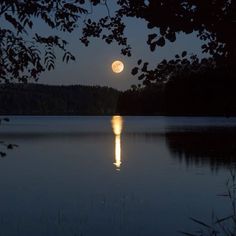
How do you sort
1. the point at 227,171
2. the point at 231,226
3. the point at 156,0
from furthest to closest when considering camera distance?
1. the point at 227,171
2. the point at 231,226
3. the point at 156,0

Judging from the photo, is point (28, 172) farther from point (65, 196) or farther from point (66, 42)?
point (66, 42)

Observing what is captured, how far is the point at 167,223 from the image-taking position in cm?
1789

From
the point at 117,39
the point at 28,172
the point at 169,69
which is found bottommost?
the point at 28,172

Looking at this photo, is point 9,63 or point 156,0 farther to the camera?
point 9,63

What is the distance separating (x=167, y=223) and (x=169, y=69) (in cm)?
1243

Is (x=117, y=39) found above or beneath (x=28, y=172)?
above

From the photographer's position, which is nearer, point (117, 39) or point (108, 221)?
point (117, 39)

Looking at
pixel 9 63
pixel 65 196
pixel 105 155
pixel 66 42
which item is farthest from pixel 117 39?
pixel 105 155

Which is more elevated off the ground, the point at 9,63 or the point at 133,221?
the point at 9,63

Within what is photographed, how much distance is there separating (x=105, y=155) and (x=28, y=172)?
16909 mm

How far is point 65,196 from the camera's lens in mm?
24391

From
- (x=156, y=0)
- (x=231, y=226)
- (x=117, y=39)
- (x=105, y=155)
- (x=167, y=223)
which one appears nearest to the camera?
(x=156, y=0)

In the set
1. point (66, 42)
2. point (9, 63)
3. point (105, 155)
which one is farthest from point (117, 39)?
Answer: point (105, 155)

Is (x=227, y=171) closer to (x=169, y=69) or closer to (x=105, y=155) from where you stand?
(x=105, y=155)
